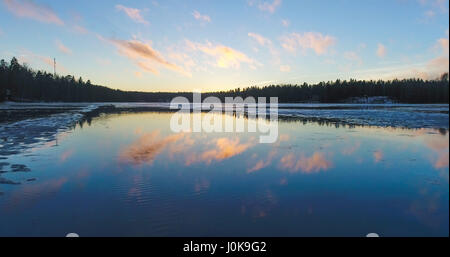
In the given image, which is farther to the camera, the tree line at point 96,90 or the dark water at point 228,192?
the tree line at point 96,90

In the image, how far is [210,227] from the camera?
6078 mm

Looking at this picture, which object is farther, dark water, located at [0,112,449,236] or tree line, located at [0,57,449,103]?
tree line, located at [0,57,449,103]

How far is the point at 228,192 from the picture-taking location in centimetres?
845

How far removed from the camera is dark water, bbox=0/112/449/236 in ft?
20.2

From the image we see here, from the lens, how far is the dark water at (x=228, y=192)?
616 cm

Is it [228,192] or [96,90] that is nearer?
[228,192]

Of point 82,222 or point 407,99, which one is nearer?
point 82,222

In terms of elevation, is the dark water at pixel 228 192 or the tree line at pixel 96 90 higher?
the tree line at pixel 96 90

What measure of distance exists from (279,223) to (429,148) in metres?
12.8

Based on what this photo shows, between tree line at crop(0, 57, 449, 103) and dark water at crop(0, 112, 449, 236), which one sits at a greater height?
tree line at crop(0, 57, 449, 103)

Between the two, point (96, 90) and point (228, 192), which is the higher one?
point (96, 90)

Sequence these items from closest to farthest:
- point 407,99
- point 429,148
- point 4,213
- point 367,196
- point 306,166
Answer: point 4,213, point 367,196, point 306,166, point 429,148, point 407,99
